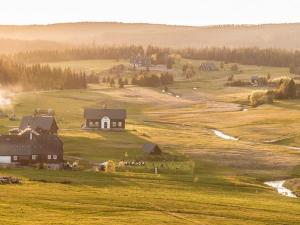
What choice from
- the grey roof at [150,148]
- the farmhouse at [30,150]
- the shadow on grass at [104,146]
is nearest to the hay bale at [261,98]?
the shadow on grass at [104,146]

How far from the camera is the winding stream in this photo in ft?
257

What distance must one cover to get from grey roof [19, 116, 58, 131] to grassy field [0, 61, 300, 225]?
3740 mm

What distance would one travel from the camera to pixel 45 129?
4562 inches

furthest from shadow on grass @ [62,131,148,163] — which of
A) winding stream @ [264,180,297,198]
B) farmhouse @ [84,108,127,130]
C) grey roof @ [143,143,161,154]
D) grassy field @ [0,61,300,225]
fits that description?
winding stream @ [264,180,297,198]

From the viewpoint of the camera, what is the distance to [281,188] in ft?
274

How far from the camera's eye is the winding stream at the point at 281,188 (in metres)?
78.5

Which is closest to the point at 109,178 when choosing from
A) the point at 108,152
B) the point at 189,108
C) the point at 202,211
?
the point at 202,211

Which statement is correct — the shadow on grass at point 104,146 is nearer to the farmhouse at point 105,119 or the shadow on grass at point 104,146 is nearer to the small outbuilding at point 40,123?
the small outbuilding at point 40,123

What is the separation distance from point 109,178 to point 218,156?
3152 cm

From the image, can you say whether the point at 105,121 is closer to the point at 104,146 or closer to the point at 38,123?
the point at 38,123

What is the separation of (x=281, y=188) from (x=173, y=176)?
1340 cm

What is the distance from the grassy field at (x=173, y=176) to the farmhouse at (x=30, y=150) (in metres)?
4.30

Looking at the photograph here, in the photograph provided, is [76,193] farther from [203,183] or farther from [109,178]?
[203,183]

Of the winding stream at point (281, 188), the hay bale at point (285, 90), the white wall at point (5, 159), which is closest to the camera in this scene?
the winding stream at point (281, 188)
